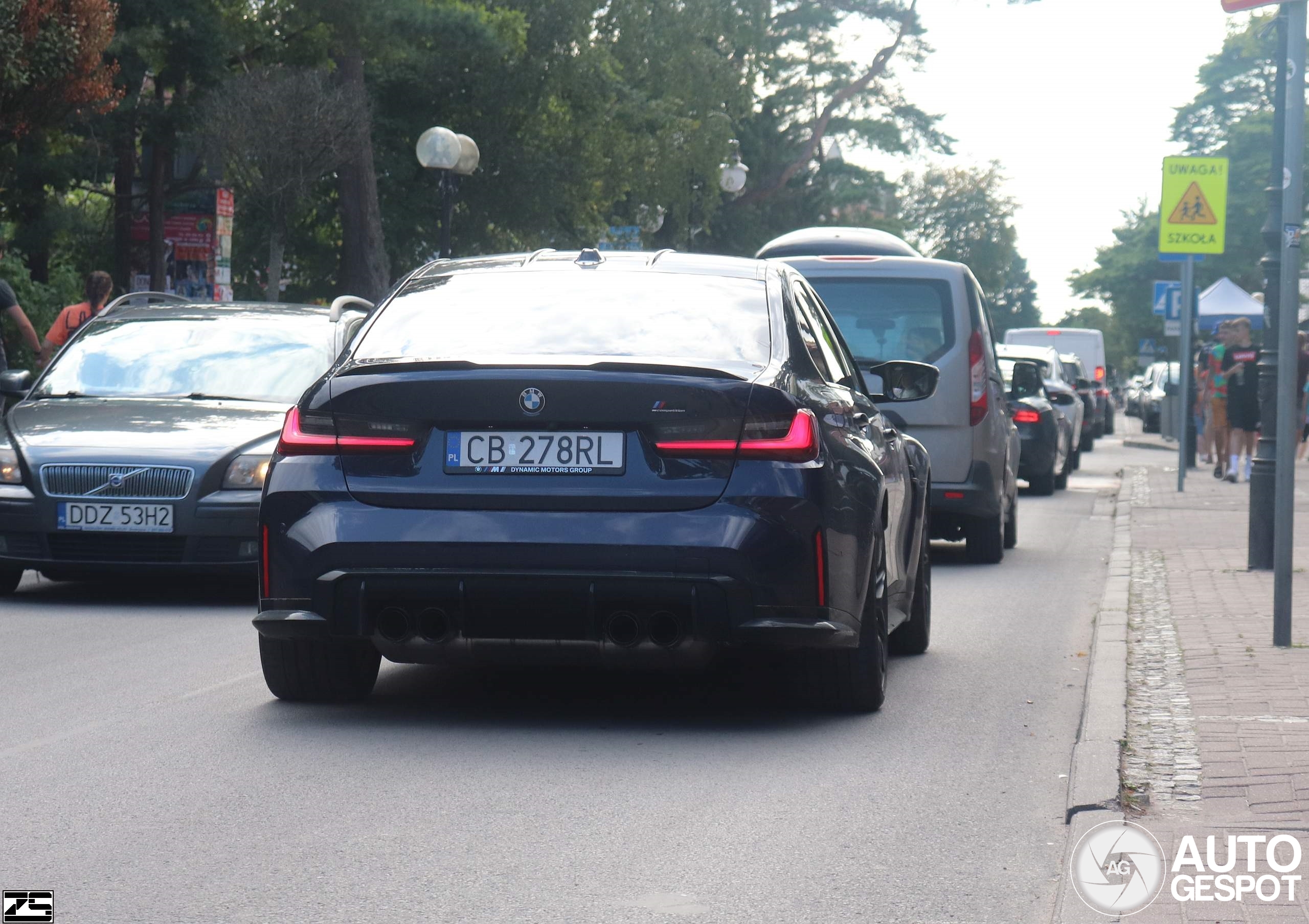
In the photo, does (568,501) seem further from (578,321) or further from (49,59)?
(49,59)

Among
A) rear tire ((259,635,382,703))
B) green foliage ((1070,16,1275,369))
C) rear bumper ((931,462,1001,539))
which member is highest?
green foliage ((1070,16,1275,369))

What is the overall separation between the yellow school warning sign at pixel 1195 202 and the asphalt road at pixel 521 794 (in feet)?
34.7

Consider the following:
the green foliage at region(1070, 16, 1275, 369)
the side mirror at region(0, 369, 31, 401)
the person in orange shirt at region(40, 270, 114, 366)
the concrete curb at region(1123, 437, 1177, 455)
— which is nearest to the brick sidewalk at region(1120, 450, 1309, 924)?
the side mirror at region(0, 369, 31, 401)

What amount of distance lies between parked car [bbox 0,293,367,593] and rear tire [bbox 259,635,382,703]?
2614mm

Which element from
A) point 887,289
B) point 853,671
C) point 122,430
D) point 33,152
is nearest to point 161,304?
point 122,430

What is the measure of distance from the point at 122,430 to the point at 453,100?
2948 cm

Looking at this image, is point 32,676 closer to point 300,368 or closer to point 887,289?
point 300,368

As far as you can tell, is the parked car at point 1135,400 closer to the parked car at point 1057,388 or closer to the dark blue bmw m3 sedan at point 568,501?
the parked car at point 1057,388

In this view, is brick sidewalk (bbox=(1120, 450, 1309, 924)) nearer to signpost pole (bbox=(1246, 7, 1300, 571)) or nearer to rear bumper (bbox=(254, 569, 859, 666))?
signpost pole (bbox=(1246, 7, 1300, 571))

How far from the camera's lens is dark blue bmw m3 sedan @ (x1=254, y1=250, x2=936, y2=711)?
6.17m

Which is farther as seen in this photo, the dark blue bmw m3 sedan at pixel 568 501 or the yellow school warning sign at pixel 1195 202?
the yellow school warning sign at pixel 1195 202

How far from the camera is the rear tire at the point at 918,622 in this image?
28.5 ft

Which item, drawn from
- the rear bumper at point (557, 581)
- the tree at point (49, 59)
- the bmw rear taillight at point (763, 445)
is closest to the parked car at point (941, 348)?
the bmw rear taillight at point (763, 445)

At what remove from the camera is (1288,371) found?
28.2 ft
